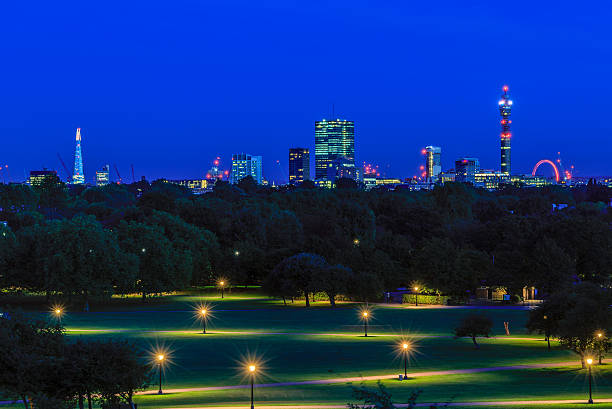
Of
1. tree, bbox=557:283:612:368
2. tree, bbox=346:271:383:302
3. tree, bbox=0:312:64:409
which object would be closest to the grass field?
tree, bbox=557:283:612:368

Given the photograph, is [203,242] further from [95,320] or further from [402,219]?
[402,219]

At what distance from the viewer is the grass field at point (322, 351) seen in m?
50.9

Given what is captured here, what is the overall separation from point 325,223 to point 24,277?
68212mm

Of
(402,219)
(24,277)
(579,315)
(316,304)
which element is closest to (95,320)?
(24,277)

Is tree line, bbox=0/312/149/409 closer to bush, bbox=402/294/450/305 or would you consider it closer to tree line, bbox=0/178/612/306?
tree line, bbox=0/178/612/306

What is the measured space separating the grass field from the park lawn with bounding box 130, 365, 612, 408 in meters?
0.06

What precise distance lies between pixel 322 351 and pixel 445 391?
1980 cm

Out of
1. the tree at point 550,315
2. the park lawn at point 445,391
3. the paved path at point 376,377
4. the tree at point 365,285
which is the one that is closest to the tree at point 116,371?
the park lawn at point 445,391

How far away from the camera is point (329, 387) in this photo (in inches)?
2080

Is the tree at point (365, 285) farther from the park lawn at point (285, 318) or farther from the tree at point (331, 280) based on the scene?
the park lawn at point (285, 318)

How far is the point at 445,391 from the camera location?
50594mm

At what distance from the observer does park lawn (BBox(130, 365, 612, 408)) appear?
4834 cm

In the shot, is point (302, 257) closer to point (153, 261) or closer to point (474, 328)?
point (153, 261)

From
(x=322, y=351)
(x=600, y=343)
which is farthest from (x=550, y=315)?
(x=322, y=351)
